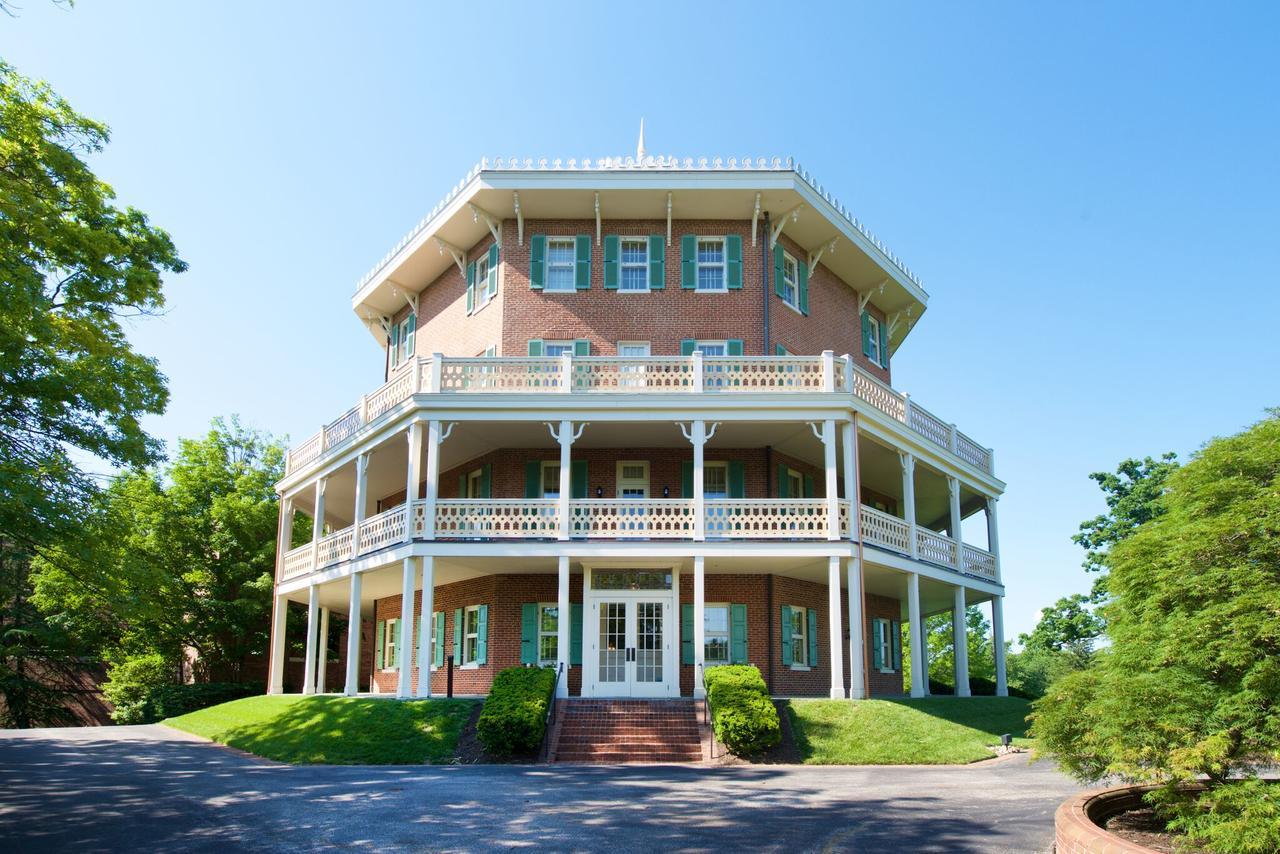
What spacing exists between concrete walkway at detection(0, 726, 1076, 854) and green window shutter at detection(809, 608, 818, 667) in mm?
8399

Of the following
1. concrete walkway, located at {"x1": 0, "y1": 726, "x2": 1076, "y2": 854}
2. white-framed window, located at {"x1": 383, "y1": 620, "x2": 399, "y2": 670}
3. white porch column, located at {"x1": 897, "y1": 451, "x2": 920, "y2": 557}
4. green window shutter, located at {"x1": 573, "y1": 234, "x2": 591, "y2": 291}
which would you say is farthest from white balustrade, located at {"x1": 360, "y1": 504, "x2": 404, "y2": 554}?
white porch column, located at {"x1": 897, "y1": 451, "x2": 920, "y2": 557}

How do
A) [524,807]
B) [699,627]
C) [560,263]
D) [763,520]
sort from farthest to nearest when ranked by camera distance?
1. [560,263]
2. [763,520]
3. [699,627]
4. [524,807]

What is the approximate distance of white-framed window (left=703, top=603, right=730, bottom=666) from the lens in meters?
24.4

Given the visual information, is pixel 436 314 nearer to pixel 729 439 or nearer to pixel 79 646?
pixel 729 439

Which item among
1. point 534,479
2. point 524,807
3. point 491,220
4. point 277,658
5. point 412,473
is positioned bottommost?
point 524,807

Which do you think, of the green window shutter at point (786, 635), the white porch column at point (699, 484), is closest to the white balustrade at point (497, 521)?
the white porch column at point (699, 484)

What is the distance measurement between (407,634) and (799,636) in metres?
9.77

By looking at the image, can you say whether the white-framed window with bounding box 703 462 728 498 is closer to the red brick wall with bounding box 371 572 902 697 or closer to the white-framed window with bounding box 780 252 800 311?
the red brick wall with bounding box 371 572 902 697

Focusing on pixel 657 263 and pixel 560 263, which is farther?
pixel 560 263

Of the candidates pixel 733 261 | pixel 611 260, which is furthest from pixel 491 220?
pixel 733 261

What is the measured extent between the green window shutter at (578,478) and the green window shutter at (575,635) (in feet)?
9.10

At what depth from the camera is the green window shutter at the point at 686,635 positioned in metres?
23.7

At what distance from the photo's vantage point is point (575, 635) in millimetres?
24016

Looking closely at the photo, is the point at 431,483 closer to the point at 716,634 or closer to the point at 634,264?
the point at 716,634
